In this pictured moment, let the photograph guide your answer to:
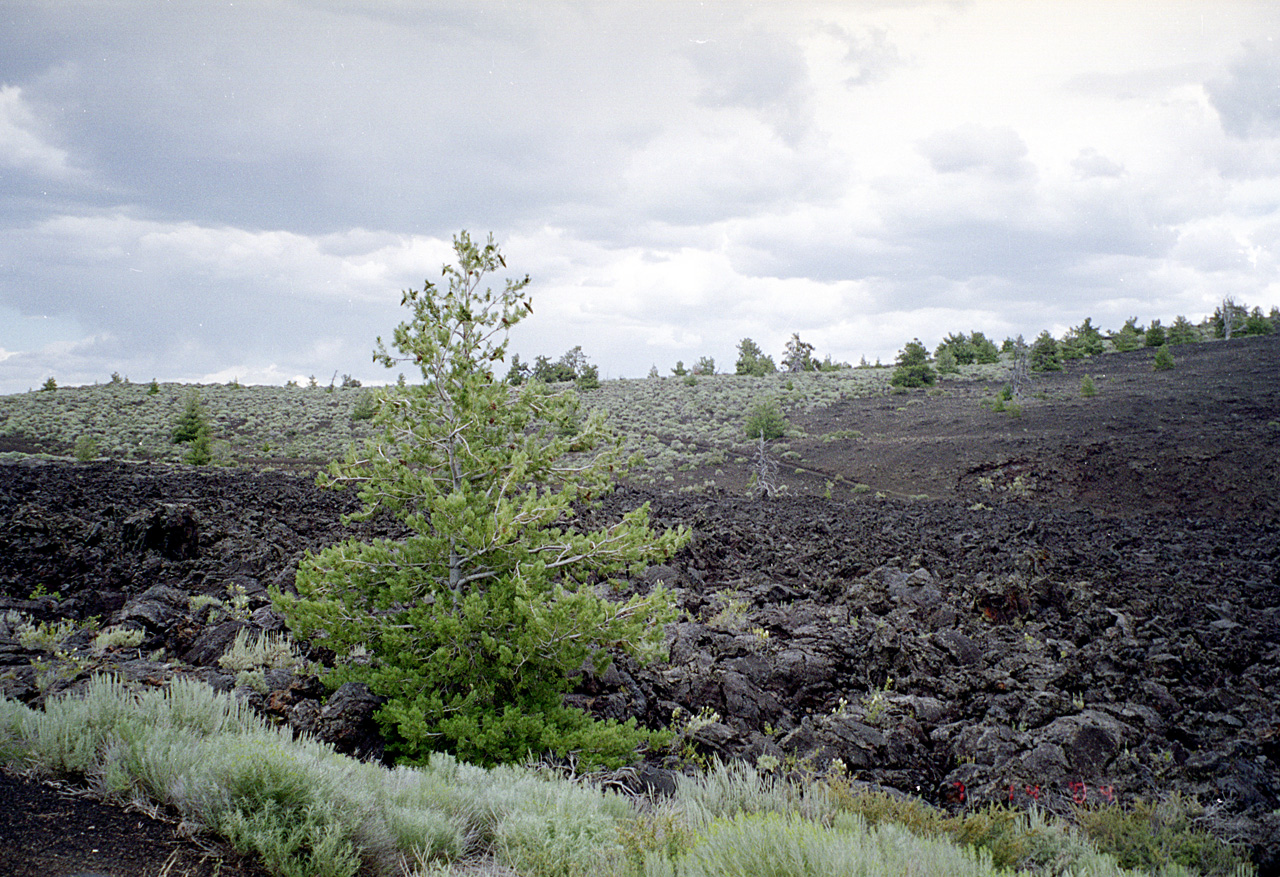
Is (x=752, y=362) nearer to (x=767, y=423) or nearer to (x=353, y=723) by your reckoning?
(x=767, y=423)

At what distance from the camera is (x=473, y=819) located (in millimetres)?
4188

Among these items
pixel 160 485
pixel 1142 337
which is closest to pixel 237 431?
pixel 160 485

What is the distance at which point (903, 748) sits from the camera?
6.49 meters

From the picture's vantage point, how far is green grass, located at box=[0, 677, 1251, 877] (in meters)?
3.36

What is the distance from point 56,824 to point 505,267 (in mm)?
5114

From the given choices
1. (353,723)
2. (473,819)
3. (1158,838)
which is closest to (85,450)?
(353,723)

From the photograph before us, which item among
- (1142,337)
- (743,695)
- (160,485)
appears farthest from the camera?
(1142,337)

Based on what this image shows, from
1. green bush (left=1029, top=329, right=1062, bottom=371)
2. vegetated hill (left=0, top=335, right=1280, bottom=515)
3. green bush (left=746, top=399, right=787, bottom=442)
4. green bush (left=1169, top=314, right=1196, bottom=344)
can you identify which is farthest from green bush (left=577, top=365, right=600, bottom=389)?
green bush (left=1169, top=314, right=1196, bottom=344)

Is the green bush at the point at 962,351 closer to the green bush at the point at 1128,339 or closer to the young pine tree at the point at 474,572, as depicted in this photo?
the green bush at the point at 1128,339

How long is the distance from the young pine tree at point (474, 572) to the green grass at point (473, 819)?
1.03 metres

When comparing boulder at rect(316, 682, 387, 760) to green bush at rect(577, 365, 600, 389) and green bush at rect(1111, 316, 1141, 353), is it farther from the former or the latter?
green bush at rect(1111, 316, 1141, 353)

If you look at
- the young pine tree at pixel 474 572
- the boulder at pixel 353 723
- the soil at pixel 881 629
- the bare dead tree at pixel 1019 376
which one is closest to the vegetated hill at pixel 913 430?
the bare dead tree at pixel 1019 376

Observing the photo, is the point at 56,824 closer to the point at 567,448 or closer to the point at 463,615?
the point at 463,615

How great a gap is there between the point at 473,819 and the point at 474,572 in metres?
2.59
